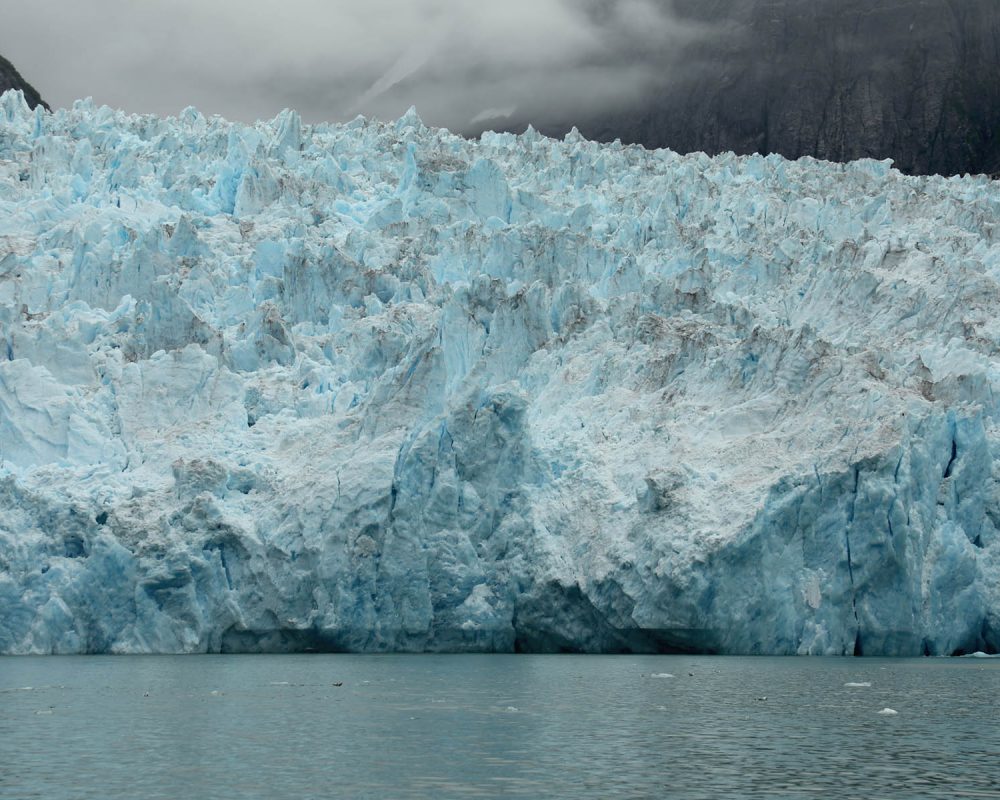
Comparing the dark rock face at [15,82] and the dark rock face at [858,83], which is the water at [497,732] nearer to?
the dark rock face at [15,82]

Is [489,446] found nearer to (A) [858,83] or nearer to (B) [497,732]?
(B) [497,732]

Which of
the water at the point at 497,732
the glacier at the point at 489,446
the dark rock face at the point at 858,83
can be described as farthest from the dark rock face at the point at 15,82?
the water at the point at 497,732

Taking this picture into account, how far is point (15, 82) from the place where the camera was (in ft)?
225

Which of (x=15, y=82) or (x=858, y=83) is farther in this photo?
(x=858, y=83)

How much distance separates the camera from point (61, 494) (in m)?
28.5

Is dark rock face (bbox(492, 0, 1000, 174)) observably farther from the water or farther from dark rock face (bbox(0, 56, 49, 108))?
the water

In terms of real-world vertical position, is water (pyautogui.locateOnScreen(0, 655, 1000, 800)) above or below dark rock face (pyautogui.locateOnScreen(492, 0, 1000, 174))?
below

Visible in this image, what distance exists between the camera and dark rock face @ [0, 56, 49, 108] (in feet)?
220

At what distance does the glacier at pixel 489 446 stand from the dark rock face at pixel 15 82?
3103 centimetres

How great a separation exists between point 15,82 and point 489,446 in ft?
161

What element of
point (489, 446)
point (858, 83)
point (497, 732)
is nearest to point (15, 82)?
point (858, 83)

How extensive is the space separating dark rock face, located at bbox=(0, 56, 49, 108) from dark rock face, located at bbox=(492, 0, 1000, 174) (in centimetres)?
3367

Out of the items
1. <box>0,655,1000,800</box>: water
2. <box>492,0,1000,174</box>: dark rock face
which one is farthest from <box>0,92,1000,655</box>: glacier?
<box>492,0,1000,174</box>: dark rock face

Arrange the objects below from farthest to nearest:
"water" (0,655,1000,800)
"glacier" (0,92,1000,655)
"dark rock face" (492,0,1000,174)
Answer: "dark rock face" (492,0,1000,174) < "glacier" (0,92,1000,655) < "water" (0,655,1000,800)
